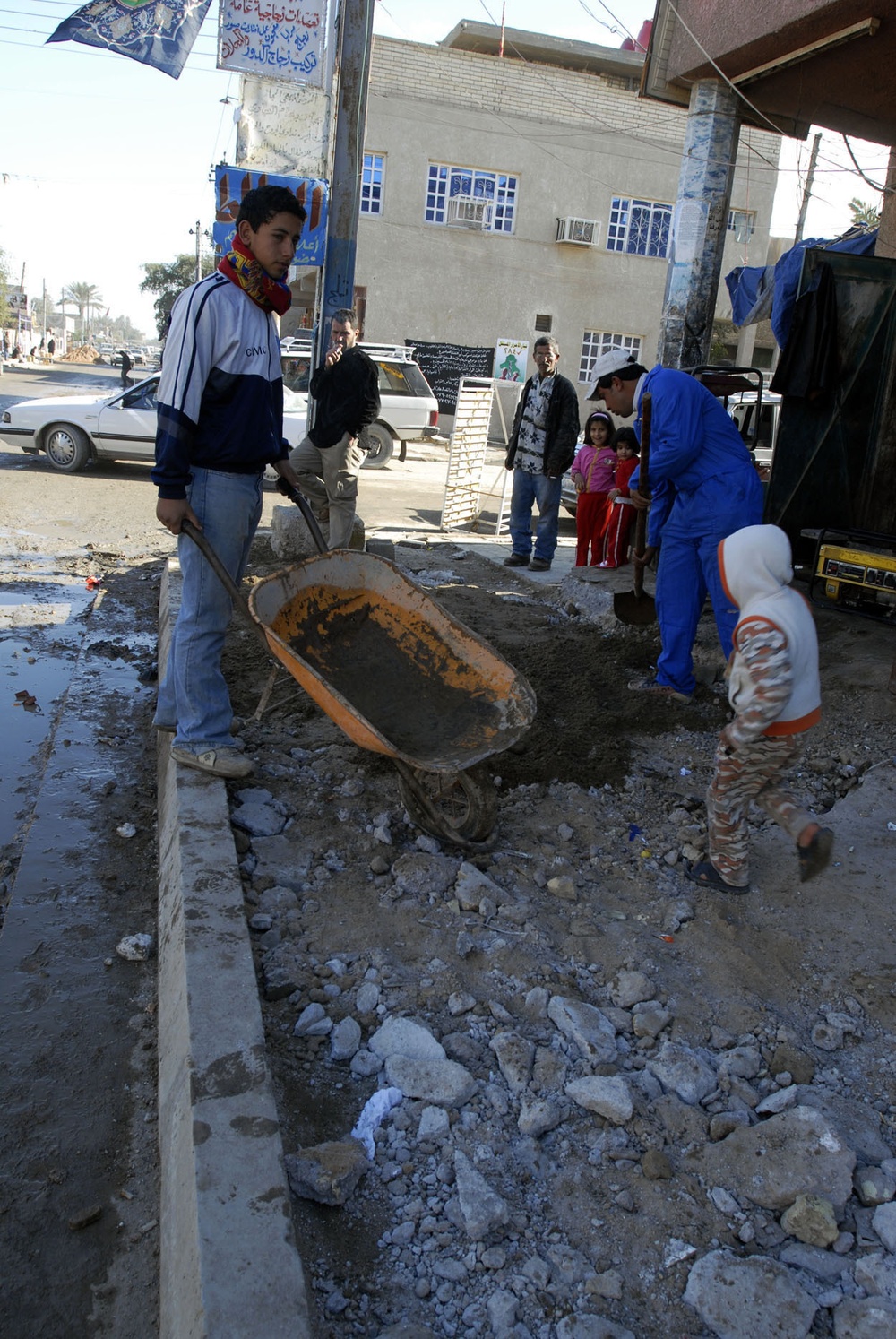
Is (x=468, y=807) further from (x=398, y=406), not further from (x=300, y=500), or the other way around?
(x=398, y=406)

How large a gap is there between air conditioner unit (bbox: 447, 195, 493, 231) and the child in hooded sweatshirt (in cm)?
2330

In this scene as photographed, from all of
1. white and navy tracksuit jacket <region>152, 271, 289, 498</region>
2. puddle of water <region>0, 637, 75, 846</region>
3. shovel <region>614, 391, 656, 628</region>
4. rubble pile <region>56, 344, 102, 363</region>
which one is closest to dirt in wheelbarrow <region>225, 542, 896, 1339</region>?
puddle of water <region>0, 637, 75, 846</region>

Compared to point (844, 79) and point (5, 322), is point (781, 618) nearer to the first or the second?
point (844, 79)

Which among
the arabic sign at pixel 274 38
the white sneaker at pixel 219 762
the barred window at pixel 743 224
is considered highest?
the barred window at pixel 743 224

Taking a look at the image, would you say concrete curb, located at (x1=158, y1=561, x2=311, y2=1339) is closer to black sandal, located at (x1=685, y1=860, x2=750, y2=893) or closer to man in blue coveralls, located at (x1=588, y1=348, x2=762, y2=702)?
black sandal, located at (x1=685, y1=860, x2=750, y2=893)

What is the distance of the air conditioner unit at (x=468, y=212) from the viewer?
2364cm

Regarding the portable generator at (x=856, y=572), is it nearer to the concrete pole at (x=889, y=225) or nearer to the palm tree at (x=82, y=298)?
the concrete pole at (x=889, y=225)

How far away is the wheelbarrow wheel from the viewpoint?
10.7 feet

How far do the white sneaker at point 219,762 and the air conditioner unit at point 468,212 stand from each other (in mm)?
23028

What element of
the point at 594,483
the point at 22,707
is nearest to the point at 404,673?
the point at 22,707

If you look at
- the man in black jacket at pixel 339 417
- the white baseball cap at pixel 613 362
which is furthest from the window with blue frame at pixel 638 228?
the white baseball cap at pixel 613 362

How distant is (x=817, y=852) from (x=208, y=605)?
230 cm

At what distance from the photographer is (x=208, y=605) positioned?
359 cm

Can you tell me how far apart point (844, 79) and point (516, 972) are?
301 inches
